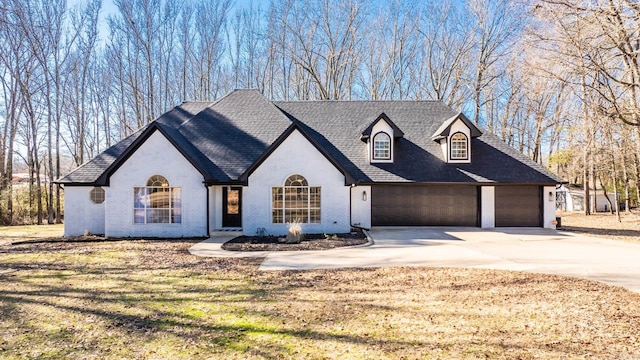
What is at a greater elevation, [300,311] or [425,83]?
[425,83]

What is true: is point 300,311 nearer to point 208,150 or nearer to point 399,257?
point 399,257

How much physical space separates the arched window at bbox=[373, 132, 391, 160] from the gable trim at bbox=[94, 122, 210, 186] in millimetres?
9073

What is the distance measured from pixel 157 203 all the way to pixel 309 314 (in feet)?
38.0

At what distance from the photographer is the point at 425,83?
33.8m

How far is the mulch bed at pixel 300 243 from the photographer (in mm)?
12375

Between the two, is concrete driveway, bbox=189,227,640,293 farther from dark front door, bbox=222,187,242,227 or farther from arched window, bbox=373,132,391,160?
arched window, bbox=373,132,391,160

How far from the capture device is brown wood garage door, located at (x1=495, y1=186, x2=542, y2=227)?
17922 mm

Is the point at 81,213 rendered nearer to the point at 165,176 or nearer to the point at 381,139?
the point at 165,176

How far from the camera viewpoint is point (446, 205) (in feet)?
59.3

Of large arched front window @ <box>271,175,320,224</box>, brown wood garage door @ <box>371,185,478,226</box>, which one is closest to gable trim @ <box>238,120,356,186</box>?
large arched front window @ <box>271,175,320,224</box>

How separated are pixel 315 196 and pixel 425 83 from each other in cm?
2337

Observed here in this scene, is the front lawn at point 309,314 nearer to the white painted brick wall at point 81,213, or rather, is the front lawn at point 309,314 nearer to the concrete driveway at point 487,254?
the concrete driveway at point 487,254

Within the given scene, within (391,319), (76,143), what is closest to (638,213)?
(391,319)

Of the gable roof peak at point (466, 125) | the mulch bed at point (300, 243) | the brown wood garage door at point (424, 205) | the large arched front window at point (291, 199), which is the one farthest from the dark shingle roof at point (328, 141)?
the mulch bed at point (300, 243)
